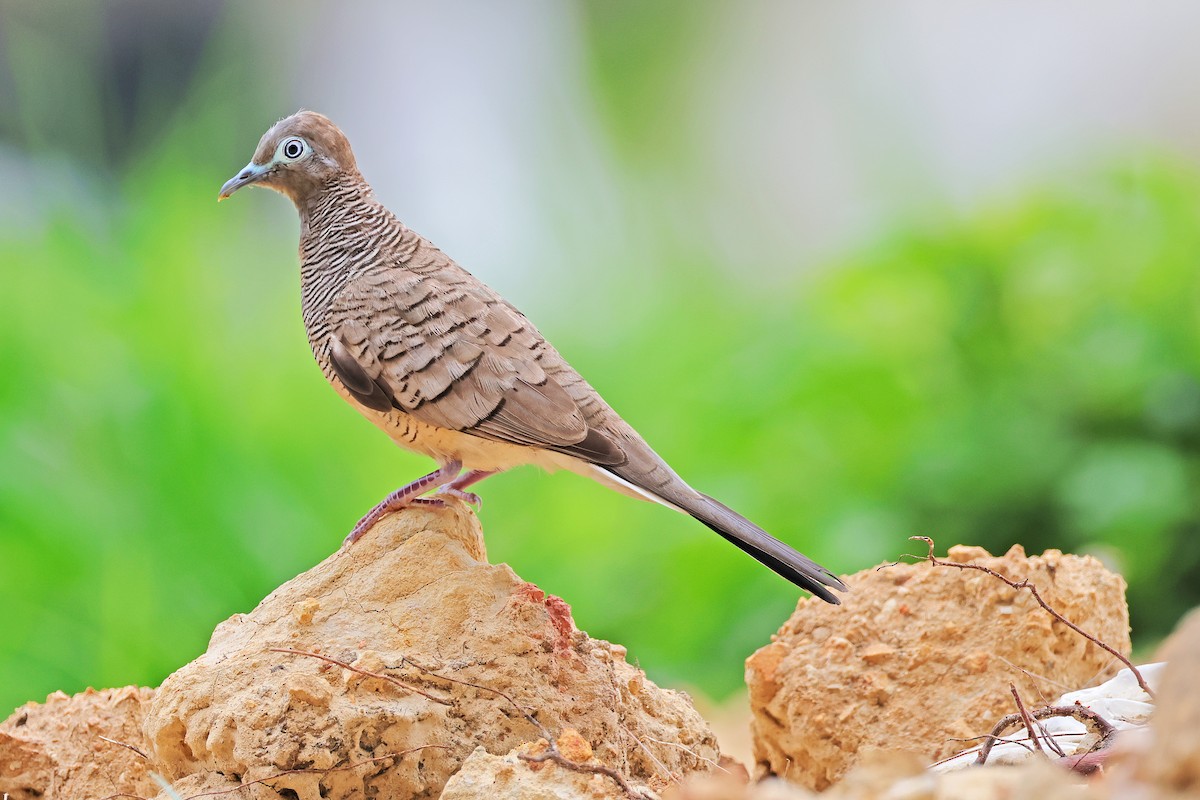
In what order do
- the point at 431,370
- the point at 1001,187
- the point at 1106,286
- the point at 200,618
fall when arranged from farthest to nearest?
the point at 1001,187, the point at 1106,286, the point at 200,618, the point at 431,370

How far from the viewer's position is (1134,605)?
5.27 meters

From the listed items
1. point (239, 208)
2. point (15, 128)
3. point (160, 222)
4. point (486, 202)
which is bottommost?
point (160, 222)

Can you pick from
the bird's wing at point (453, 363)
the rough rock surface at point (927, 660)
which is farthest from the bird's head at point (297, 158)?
the rough rock surface at point (927, 660)

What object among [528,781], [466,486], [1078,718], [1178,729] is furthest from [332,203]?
[1178,729]

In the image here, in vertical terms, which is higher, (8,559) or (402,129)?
(402,129)

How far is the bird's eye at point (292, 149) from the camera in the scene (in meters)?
3.13

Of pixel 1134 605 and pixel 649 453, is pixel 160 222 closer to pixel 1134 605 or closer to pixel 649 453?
pixel 649 453

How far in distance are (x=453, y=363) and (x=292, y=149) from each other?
0.84m

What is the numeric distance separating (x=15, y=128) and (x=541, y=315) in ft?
11.3

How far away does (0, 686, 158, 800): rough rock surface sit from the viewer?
266 centimetres

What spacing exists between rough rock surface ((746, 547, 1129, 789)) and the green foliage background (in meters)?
2.48

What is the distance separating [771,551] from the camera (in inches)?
97.4

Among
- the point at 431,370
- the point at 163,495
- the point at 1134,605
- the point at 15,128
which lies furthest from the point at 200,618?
the point at 1134,605

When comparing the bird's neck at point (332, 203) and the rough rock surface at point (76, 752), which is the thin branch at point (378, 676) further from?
the bird's neck at point (332, 203)
